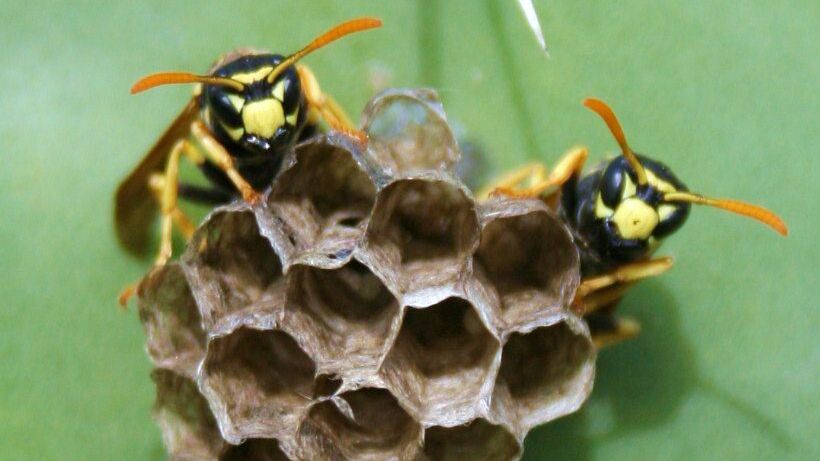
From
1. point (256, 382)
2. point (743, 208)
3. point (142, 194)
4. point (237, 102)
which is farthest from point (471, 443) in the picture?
point (142, 194)

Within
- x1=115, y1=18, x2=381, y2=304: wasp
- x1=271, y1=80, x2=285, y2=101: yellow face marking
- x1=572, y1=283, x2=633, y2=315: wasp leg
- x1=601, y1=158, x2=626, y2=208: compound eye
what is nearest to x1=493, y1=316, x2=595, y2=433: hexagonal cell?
x1=572, y1=283, x2=633, y2=315: wasp leg

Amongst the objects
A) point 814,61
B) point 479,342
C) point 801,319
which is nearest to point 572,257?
point 479,342

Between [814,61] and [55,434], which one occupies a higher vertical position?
[814,61]

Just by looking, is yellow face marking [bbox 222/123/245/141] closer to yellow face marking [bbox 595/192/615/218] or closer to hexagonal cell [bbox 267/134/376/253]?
hexagonal cell [bbox 267/134/376/253]

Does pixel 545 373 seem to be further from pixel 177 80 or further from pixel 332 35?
pixel 177 80

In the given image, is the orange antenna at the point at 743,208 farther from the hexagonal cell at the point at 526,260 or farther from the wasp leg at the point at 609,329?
the wasp leg at the point at 609,329

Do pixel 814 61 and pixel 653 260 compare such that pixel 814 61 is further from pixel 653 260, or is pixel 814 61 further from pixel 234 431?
pixel 234 431
